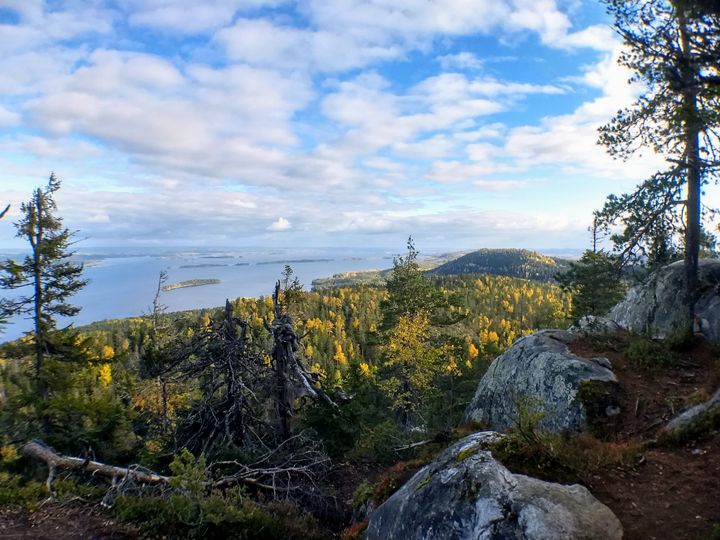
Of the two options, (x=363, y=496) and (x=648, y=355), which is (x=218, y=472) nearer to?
(x=363, y=496)

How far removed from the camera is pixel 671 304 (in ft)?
44.2

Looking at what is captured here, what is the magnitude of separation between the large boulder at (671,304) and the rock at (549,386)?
3114 millimetres

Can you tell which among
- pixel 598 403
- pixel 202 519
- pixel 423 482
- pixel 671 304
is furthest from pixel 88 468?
pixel 671 304

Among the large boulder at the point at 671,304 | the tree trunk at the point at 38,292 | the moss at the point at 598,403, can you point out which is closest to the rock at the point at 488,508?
the moss at the point at 598,403

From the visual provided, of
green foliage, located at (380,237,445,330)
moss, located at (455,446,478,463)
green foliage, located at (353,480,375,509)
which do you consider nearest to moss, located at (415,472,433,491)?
moss, located at (455,446,478,463)

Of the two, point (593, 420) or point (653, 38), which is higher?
point (653, 38)

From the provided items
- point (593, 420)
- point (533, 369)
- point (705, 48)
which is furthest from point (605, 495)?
point (705, 48)

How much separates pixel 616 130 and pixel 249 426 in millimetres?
13336

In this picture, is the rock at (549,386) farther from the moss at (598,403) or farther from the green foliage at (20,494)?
the green foliage at (20,494)

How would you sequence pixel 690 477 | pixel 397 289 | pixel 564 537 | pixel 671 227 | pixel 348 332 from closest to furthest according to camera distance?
pixel 564 537
pixel 690 477
pixel 671 227
pixel 397 289
pixel 348 332

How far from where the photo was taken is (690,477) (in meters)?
5.81

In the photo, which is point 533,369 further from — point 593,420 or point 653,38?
point 653,38

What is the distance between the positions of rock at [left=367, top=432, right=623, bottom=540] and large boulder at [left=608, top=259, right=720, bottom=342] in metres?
10.4

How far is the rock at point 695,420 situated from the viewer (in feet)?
22.7
